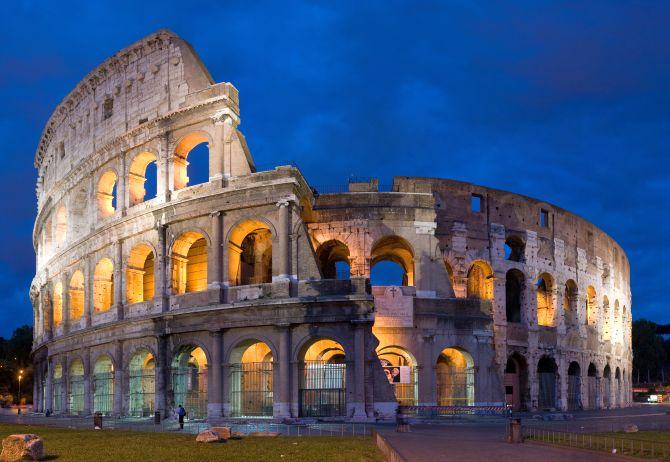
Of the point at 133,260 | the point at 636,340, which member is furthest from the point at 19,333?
the point at 636,340

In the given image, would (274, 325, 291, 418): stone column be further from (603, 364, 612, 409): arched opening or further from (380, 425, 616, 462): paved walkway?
(603, 364, 612, 409): arched opening

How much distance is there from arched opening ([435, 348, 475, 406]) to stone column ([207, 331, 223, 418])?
8.95 m

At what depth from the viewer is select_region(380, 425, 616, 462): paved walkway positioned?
14.3 m

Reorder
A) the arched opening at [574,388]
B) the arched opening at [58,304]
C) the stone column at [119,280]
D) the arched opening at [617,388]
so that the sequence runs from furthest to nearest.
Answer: the arched opening at [617,388], the arched opening at [58,304], the arched opening at [574,388], the stone column at [119,280]

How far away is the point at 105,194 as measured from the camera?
34344 millimetres

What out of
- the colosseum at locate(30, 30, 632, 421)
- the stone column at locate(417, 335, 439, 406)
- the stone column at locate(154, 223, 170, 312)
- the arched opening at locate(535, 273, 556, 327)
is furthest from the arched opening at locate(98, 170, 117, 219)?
the arched opening at locate(535, 273, 556, 327)

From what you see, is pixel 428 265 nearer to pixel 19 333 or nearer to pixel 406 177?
pixel 406 177

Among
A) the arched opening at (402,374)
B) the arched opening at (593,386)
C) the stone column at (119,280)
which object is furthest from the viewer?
the arched opening at (593,386)

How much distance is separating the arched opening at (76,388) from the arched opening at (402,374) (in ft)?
47.0

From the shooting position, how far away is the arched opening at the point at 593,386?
133 ft

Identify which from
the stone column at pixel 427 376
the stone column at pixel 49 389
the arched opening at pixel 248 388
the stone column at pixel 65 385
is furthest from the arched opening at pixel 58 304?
the stone column at pixel 427 376

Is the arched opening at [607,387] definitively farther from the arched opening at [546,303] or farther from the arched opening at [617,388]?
the arched opening at [546,303]

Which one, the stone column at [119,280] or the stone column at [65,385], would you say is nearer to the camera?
the stone column at [119,280]

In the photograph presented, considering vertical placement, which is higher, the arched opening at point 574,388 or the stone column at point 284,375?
the stone column at point 284,375
